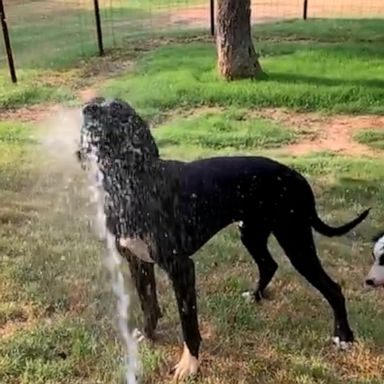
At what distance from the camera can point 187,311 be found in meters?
3.46

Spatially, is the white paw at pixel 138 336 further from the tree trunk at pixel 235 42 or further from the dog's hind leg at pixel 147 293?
the tree trunk at pixel 235 42

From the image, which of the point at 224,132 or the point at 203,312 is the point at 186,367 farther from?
the point at 224,132

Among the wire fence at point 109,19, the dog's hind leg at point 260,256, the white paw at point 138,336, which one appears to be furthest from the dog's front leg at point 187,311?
the wire fence at point 109,19

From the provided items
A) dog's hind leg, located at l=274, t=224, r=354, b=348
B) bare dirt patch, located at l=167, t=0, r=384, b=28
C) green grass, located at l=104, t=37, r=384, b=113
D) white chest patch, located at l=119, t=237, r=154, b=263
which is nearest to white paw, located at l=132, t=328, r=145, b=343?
white chest patch, located at l=119, t=237, r=154, b=263

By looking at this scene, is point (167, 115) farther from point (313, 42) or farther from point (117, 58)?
point (313, 42)

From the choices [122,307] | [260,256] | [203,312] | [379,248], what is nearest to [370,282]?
[379,248]

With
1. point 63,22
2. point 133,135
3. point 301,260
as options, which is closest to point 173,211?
point 133,135

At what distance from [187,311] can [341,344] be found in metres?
0.80

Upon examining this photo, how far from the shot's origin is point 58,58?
12.6m

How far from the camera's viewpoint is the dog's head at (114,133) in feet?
10.3

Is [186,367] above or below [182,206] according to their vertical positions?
below

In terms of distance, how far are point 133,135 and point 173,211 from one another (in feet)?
1.38

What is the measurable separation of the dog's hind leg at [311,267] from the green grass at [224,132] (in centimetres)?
393

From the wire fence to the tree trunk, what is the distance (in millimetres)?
2909
